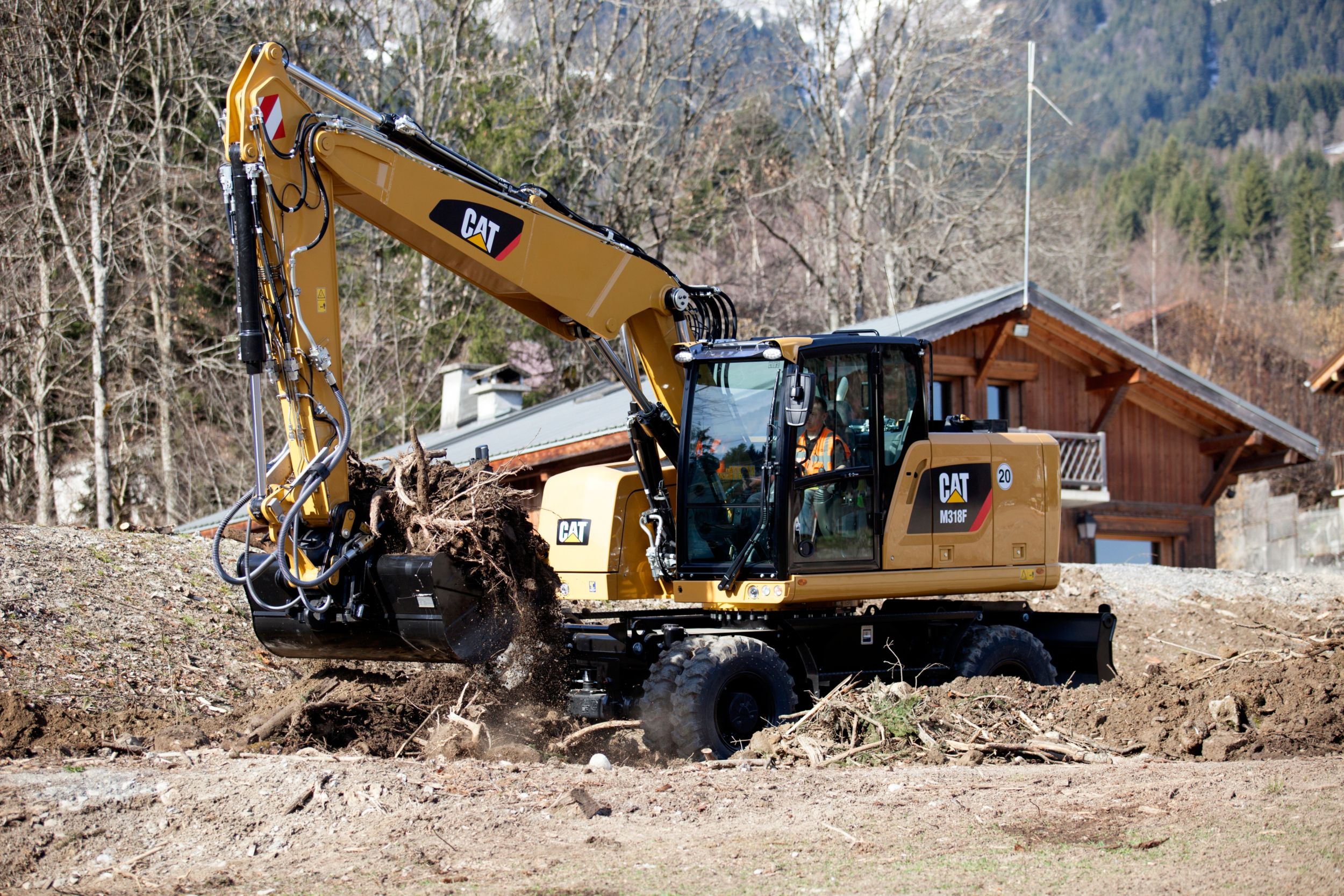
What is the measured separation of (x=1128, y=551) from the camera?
85.8ft

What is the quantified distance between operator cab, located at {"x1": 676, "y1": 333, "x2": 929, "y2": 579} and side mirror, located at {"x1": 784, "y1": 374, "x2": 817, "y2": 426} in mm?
12

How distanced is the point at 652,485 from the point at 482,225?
7.42 ft

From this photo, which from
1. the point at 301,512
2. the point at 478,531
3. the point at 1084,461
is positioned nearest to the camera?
the point at 301,512

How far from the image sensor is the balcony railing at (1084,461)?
2392 cm

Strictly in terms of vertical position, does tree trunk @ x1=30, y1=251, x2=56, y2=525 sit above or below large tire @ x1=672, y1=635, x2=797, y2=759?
above

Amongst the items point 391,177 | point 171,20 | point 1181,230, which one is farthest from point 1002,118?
point 1181,230

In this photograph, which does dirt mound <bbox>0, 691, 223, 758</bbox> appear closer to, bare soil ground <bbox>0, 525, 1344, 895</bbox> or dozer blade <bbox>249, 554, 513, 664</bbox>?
bare soil ground <bbox>0, 525, 1344, 895</bbox>

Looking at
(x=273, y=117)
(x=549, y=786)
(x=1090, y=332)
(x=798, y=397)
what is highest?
(x=1090, y=332)

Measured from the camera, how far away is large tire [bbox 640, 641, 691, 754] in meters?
8.41

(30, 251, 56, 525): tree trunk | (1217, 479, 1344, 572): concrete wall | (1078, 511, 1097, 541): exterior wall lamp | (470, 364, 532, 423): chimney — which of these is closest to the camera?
(30, 251, 56, 525): tree trunk

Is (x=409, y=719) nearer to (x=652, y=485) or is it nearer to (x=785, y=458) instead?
(x=652, y=485)

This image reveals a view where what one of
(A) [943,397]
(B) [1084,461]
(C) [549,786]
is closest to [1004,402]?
(A) [943,397]

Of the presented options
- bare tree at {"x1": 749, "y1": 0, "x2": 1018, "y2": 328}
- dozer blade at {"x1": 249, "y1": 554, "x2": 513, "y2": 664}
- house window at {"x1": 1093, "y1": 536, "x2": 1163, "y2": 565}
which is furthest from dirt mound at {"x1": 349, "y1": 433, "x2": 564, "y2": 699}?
bare tree at {"x1": 749, "y1": 0, "x2": 1018, "y2": 328}

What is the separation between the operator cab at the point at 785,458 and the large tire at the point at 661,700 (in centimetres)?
75
